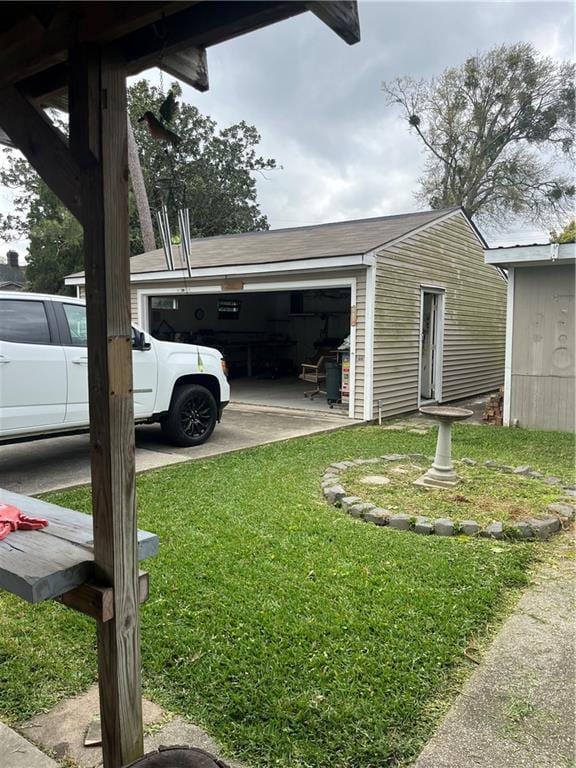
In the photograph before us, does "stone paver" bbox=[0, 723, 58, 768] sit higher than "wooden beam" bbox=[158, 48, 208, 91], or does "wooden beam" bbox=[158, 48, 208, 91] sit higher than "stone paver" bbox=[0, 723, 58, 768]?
"wooden beam" bbox=[158, 48, 208, 91]

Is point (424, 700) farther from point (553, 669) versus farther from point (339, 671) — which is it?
point (553, 669)

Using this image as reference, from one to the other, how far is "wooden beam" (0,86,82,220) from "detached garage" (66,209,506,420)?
7048 mm

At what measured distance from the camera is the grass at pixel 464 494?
440 cm

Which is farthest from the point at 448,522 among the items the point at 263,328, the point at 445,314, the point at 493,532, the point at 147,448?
the point at 263,328

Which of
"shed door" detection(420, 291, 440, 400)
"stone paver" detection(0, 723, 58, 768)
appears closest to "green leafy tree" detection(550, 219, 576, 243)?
"shed door" detection(420, 291, 440, 400)

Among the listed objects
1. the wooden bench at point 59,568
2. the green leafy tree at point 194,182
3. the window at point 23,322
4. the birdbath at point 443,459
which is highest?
the green leafy tree at point 194,182

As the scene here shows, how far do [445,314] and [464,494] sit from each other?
7.13 meters

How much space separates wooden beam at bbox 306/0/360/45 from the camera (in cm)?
127

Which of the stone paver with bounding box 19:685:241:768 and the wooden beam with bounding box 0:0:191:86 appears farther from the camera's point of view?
the stone paver with bounding box 19:685:241:768

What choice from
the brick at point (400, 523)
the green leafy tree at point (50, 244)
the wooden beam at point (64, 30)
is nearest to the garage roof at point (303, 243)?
the brick at point (400, 523)

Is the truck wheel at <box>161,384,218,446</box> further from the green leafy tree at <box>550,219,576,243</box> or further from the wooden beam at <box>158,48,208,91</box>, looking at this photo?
the green leafy tree at <box>550,219,576,243</box>

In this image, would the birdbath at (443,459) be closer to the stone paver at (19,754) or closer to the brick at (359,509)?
the brick at (359,509)

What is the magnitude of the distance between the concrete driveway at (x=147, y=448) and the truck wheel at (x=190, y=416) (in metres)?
0.15

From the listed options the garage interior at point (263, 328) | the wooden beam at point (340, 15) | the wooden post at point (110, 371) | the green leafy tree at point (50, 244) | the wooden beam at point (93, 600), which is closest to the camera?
the wooden beam at point (340, 15)
